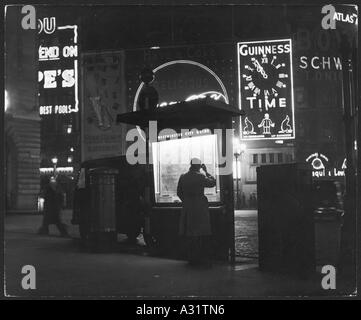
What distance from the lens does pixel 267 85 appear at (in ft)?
92.4

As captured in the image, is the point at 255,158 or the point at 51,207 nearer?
the point at 51,207

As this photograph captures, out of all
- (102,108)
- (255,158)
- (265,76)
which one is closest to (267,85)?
(265,76)

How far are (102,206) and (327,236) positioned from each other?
236 inches

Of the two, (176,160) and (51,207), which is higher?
(176,160)

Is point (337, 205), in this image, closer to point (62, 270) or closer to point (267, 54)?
point (267, 54)

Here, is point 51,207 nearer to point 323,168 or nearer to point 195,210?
point 195,210

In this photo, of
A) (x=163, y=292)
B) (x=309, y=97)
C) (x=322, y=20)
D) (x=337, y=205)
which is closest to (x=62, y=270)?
(x=163, y=292)

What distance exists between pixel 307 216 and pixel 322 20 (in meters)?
2.68

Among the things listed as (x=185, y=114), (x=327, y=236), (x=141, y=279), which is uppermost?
(x=185, y=114)

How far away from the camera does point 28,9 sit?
6801 millimetres

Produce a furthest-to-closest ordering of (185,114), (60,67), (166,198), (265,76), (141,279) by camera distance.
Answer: (265,76) < (60,67) < (166,198) < (185,114) < (141,279)

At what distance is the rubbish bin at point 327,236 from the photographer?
9302 mm

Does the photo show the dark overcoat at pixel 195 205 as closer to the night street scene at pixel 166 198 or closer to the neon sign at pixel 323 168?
the night street scene at pixel 166 198

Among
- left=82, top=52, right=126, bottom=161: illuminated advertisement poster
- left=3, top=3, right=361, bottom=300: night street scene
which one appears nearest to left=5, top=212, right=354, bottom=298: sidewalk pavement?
left=3, top=3, right=361, bottom=300: night street scene
